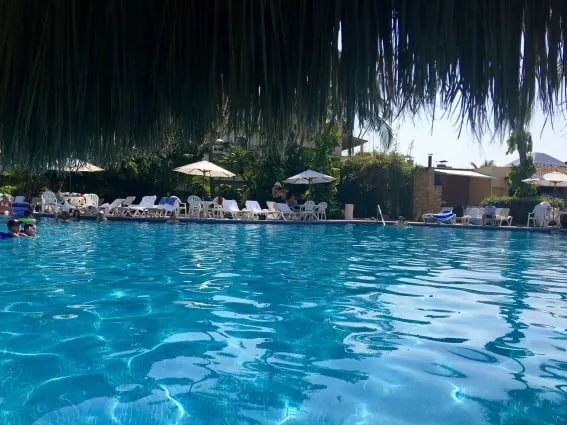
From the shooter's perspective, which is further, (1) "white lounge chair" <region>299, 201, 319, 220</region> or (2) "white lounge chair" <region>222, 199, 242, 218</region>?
(1) "white lounge chair" <region>299, 201, 319, 220</region>

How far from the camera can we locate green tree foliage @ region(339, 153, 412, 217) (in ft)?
74.4

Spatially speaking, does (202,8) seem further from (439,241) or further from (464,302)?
(439,241)

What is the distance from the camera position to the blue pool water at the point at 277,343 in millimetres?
2898

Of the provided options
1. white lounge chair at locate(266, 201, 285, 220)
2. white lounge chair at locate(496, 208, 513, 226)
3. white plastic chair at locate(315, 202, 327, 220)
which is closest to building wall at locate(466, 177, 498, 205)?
white lounge chair at locate(496, 208, 513, 226)

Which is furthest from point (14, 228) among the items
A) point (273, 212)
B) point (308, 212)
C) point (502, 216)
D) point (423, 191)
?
point (423, 191)

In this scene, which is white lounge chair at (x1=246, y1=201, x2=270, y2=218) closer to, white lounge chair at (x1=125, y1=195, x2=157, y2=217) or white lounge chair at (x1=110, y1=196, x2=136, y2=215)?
white lounge chair at (x1=125, y1=195, x2=157, y2=217)

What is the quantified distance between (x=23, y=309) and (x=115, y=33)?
178 inches

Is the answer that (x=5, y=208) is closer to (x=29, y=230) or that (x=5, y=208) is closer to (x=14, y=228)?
(x=29, y=230)

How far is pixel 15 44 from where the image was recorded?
1.07 meters

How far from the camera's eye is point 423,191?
23.0 metres

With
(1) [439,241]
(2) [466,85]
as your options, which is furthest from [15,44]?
(1) [439,241]

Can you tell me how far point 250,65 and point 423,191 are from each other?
22.8 meters

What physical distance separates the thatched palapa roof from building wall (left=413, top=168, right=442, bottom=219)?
22344 mm

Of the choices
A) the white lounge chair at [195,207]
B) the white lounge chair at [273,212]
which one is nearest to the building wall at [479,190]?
the white lounge chair at [273,212]
